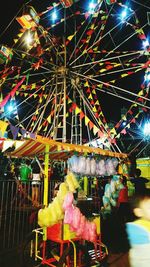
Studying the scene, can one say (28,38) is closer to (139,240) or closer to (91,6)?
(91,6)

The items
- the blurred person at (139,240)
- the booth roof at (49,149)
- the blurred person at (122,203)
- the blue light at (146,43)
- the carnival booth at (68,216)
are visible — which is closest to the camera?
the carnival booth at (68,216)

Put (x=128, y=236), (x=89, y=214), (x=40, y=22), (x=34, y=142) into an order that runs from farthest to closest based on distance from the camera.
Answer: (x=128, y=236), (x=40, y=22), (x=89, y=214), (x=34, y=142)

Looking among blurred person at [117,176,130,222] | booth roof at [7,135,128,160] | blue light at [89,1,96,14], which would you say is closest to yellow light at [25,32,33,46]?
blue light at [89,1,96,14]

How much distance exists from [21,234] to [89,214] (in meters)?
3.33

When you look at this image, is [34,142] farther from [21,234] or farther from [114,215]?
[114,215]

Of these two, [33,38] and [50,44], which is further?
[50,44]

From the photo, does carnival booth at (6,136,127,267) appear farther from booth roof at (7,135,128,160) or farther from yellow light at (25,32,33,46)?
yellow light at (25,32,33,46)

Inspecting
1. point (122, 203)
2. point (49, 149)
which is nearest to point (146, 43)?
point (49, 149)

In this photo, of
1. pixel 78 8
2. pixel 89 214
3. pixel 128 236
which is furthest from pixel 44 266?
pixel 78 8

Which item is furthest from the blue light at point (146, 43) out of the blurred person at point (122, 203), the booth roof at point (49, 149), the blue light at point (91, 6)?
the blurred person at point (122, 203)

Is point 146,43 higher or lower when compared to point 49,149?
higher

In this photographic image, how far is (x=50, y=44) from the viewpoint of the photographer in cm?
779

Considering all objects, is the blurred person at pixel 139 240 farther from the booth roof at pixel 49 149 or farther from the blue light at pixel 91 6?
the blue light at pixel 91 6

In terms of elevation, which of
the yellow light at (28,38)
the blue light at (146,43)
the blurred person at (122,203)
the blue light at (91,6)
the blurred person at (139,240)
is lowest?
the blurred person at (139,240)
